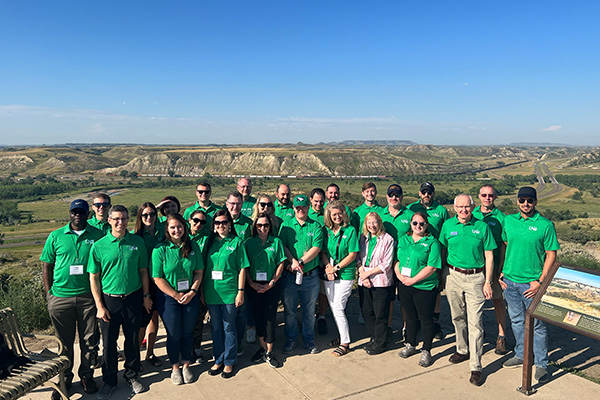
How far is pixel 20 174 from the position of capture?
151500 mm

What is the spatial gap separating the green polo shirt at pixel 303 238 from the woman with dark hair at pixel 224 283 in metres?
0.73

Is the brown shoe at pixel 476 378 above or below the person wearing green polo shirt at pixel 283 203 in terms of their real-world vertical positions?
below

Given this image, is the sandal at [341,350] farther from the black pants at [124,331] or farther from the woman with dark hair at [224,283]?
the black pants at [124,331]

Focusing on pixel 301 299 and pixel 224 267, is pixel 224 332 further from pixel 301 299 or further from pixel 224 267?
pixel 301 299

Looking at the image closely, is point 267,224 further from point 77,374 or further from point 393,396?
point 77,374

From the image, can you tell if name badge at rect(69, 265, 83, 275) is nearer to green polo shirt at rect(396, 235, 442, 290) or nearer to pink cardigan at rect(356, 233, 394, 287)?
pink cardigan at rect(356, 233, 394, 287)

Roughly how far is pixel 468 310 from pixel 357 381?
157cm

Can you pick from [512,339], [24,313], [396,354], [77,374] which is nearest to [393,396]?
[396,354]

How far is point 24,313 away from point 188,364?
312 centimetres

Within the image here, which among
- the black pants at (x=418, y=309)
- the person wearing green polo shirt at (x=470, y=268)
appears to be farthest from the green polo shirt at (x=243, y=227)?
the person wearing green polo shirt at (x=470, y=268)

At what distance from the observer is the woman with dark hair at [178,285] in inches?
162

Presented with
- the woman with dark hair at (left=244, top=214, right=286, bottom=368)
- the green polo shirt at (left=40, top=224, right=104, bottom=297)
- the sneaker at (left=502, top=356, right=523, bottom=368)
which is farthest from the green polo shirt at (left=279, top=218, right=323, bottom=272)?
the sneaker at (left=502, top=356, right=523, bottom=368)

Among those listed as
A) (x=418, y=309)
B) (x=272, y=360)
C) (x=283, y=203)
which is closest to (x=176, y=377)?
(x=272, y=360)

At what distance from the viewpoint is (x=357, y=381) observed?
4383mm
